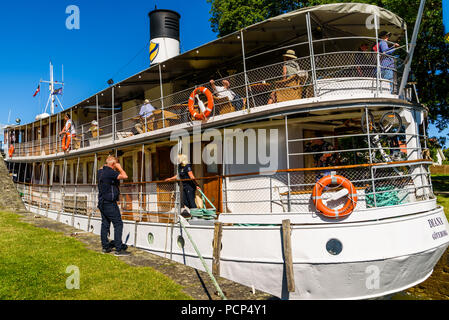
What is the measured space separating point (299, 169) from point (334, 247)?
1460mm

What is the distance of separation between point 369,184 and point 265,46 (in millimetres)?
5254

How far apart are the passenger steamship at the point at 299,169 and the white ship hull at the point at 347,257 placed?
19 millimetres

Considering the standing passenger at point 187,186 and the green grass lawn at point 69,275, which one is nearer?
the green grass lawn at point 69,275

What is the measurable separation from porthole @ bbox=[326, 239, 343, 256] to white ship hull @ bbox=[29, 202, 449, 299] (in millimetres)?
58

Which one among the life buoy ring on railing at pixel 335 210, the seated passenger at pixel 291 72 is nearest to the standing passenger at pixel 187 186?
the seated passenger at pixel 291 72

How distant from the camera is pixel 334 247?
19.4ft

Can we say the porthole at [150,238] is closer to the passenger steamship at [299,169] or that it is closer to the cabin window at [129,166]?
the passenger steamship at [299,169]

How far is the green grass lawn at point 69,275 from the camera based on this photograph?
528cm

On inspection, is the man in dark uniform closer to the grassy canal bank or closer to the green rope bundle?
the green rope bundle

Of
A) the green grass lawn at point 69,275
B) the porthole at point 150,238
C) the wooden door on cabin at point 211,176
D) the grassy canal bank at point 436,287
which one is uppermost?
the wooden door on cabin at point 211,176

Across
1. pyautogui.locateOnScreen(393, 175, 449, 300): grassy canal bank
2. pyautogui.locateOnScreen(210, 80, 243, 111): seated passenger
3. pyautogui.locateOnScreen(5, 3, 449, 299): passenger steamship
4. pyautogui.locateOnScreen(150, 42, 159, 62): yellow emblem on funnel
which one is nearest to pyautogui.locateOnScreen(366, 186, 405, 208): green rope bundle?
pyautogui.locateOnScreen(5, 3, 449, 299): passenger steamship

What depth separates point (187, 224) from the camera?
7.96 m
